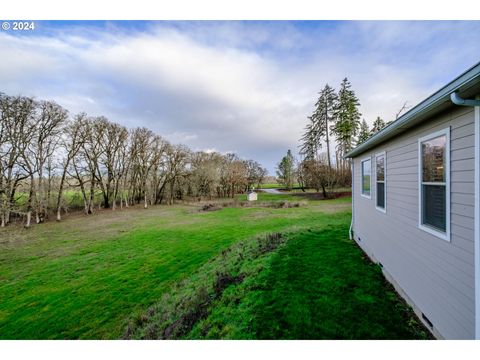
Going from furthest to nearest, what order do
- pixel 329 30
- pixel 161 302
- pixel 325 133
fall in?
pixel 325 133 < pixel 329 30 < pixel 161 302

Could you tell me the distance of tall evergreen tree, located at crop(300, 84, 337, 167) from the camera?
25344 mm

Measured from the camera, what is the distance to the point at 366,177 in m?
5.55

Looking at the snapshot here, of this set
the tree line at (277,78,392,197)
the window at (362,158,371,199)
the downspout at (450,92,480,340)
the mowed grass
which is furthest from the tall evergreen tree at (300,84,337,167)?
the downspout at (450,92,480,340)

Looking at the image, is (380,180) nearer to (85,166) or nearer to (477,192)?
(477,192)

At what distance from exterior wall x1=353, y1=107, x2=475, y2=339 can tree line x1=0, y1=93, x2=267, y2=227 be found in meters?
9.91

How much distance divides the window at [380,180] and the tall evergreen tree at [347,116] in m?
21.3

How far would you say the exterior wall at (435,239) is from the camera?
75.9 inches

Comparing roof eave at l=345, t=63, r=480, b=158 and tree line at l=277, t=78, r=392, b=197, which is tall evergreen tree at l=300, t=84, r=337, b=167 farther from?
roof eave at l=345, t=63, r=480, b=158

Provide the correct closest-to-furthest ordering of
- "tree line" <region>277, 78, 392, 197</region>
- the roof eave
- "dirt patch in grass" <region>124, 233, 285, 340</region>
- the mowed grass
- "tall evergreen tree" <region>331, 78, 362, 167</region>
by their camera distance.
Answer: the roof eave < "dirt patch in grass" <region>124, 233, 285, 340</region> < the mowed grass < "tree line" <region>277, 78, 392, 197</region> < "tall evergreen tree" <region>331, 78, 362, 167</region>

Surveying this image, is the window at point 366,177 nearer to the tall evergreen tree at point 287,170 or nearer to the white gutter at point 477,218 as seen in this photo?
the white gutter at point 477,218
